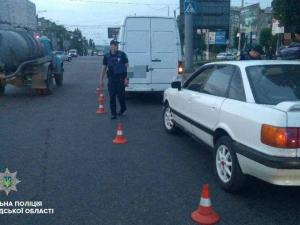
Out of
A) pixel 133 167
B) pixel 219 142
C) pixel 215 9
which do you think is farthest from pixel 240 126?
pixel 215 9

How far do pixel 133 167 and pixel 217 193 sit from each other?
4.71ft

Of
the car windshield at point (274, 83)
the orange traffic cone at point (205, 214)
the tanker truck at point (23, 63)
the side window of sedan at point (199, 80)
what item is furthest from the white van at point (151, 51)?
the orange traffic cone at point (205, 214)

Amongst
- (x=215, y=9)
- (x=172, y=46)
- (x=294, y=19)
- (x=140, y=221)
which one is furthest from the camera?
(x=215, y=9)

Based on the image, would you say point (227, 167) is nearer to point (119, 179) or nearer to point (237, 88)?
point (237, 88)

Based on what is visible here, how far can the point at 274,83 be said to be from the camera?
4.67m

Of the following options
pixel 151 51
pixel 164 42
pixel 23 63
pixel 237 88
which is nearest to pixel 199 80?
pixel 237 88

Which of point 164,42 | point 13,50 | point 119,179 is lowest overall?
point 119,179

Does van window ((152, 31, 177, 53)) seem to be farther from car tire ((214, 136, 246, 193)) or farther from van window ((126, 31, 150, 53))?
car tire ((214, 136, 246, 193))

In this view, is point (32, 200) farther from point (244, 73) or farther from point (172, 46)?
point (172, 46)

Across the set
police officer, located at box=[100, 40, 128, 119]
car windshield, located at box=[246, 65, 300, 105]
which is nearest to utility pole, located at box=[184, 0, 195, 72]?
police officer, located at box=[100, 40, 128, 119]

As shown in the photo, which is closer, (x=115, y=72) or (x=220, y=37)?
(x=115, y=72)

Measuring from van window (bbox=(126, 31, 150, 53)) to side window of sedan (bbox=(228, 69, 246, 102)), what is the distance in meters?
6.44

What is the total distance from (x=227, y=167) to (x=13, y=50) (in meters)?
10.2

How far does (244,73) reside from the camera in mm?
4824
